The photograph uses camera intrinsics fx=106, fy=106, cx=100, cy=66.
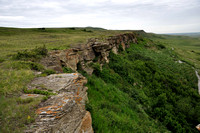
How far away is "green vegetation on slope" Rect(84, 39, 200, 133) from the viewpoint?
874 centimetres

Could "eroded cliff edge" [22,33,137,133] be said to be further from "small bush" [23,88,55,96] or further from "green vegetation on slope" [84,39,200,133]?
"green vegetation on slope" [84,39,200,133]

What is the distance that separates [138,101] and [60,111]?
11.6 metres

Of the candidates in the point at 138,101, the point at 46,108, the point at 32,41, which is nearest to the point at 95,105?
the point at 46,108

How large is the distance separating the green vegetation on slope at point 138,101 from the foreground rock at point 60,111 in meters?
2.17

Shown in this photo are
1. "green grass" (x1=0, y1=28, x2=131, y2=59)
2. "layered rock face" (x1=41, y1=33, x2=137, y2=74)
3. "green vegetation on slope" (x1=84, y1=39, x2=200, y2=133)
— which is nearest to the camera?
"green vegetation on slope" (x1=84, y1=39, x2=200, y2=133)

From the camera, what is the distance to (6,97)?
183 inches

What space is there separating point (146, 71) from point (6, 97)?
21.6 m

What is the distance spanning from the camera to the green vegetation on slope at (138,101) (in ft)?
28.7

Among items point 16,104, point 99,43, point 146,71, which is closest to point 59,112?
point 16,104

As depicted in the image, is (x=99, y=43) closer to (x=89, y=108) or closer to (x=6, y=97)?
(x=89, y=108)

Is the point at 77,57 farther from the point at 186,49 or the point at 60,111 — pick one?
the point at 186,49

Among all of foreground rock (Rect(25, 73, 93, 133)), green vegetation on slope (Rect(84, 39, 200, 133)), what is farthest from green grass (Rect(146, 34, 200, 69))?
foreground rock (Rect(25, 73, 93, 133))

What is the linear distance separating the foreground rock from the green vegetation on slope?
7.13ft

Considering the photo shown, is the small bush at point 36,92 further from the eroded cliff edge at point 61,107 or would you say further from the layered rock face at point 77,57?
the layered rock face at point 77,57
